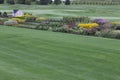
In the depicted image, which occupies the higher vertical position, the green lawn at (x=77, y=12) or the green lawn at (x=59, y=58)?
the green lawn at (x=59, y=58)

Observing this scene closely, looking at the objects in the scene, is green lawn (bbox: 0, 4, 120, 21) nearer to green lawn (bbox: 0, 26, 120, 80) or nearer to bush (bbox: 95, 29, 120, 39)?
bush (bbox: 95, 29, 120, 39)

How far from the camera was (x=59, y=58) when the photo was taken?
1481cm

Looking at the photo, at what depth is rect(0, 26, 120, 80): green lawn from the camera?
1204 centimetres

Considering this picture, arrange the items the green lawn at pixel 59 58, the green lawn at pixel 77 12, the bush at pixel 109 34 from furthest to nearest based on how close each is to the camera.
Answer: the green lawn at pixel 77 12, the bush at pixel 109 34, the green lawn at pixel 59 58

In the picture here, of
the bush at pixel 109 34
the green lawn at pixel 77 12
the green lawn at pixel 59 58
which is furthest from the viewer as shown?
the green lawn at pixel 77 12

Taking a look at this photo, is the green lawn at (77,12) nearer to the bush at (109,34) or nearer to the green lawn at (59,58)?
the bush at (109,34)

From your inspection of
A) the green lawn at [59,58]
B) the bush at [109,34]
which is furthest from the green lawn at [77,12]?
the green lawn at [59,58]

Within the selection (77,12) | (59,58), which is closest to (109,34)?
(59,58)

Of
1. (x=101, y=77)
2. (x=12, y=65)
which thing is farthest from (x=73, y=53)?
(x=101, y=77)

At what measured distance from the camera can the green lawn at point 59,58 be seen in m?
12.0

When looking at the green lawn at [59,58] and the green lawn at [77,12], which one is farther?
the green lawn at [77,12]

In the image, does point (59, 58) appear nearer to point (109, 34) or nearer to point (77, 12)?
point (109, 34)

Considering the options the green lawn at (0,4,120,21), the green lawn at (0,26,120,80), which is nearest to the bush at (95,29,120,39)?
the green lawn at (0,26,120,80)

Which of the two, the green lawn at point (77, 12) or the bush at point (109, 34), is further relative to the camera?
the green lawn at point (77, 12)
